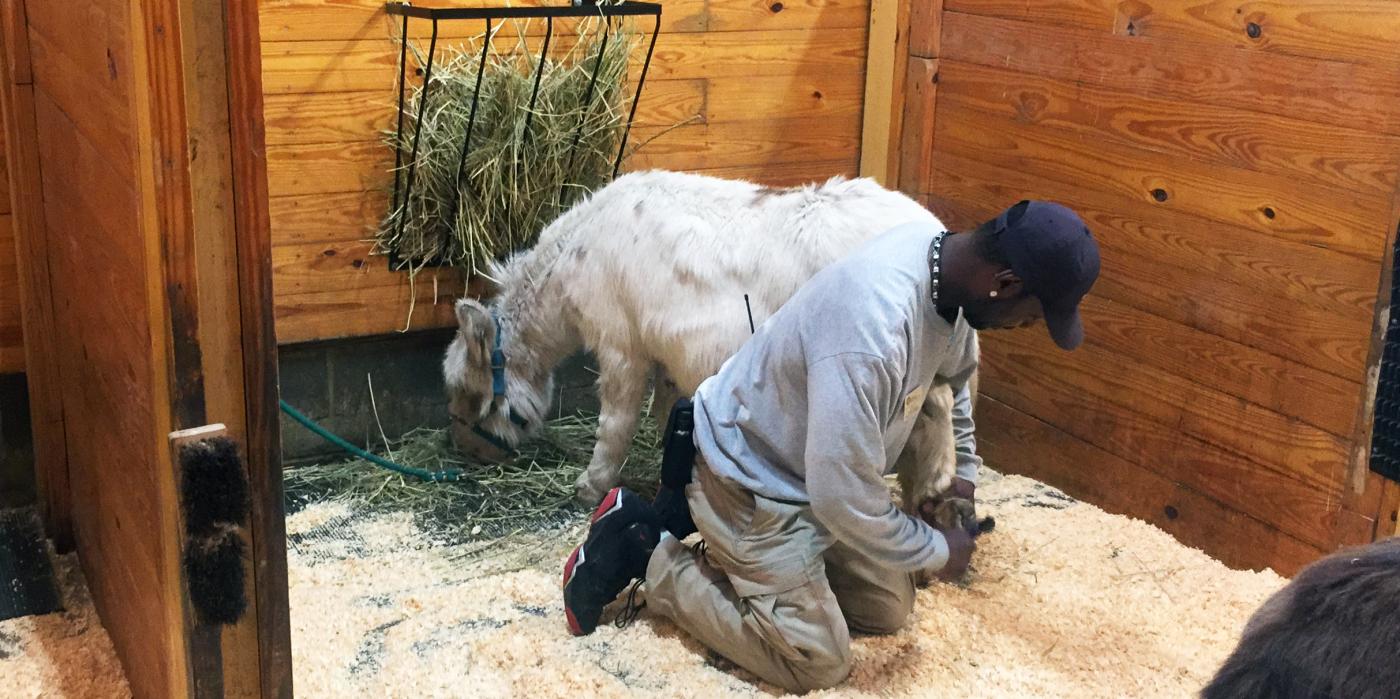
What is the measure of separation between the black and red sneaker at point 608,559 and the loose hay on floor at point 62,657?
110 centimetres

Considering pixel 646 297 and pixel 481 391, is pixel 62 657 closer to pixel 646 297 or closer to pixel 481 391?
Result: pixel 481 391

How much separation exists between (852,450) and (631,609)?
96 centimetres

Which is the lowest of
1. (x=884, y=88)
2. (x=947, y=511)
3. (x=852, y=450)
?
(x=947, y=511)

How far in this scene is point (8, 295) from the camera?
153 inches

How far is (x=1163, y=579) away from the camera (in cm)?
389

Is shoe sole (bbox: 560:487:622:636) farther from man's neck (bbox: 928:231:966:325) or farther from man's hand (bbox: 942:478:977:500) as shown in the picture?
man's neck (bbox: 928:231:966:325)

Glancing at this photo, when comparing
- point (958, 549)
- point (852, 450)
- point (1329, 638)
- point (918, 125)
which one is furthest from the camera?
point (918, 125)

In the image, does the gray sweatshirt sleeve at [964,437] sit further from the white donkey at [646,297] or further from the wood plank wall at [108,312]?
the wood plank wall at [108,312]

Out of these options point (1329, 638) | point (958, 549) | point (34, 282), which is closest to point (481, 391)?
point (34, 282)

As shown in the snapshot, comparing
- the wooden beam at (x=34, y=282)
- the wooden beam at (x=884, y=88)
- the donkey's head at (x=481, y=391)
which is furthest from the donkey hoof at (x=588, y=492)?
the wooden beam at (x=884, y=88)

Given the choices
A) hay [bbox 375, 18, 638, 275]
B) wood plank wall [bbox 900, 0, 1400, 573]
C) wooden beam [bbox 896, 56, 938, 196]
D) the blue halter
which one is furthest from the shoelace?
wooden beam [bbox 896, 56, 938, 196]

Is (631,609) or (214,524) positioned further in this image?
(631,609)

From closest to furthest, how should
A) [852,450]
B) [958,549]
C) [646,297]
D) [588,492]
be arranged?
[852,450] → [958,549] → [646,297] → [588,492]

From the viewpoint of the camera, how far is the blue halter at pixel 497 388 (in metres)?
4.52
